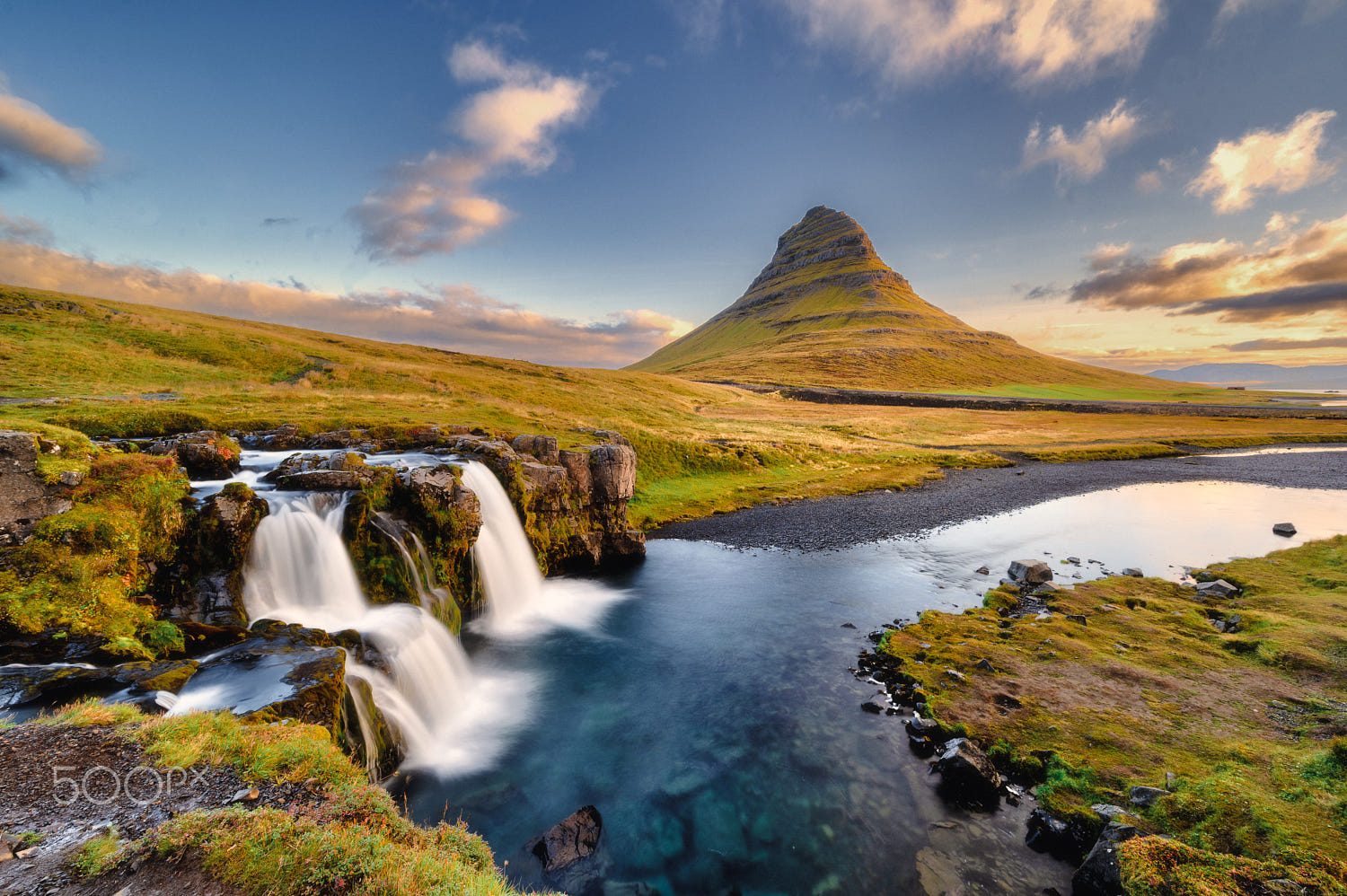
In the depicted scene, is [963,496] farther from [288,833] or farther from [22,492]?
[22,492]

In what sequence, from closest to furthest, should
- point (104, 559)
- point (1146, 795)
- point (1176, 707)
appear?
1. point (1146, 795)
2. point (104, 559)
3. point (1176, 707)

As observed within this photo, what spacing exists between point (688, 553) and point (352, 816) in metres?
24.4

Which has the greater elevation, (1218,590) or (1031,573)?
(1218,590)

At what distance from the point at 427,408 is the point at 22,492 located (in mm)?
31850

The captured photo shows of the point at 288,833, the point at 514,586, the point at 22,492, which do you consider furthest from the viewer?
the point at 514,586

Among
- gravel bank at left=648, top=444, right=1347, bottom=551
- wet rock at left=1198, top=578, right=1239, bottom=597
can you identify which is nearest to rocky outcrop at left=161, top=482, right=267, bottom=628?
gravel bank at left=648, top=444, right=1347, bottom=551

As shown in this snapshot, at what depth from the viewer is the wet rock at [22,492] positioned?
11.3 metres

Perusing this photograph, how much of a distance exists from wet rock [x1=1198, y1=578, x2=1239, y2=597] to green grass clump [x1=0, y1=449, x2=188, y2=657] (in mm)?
35332

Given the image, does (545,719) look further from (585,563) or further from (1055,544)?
(1055,544)

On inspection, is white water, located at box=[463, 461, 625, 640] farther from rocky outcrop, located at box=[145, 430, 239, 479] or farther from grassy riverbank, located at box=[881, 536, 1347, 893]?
grassy riverbank, located at box=[881, 536, 1347, 893]

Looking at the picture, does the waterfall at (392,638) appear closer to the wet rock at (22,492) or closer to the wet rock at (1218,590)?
the wet rock at (22,492)

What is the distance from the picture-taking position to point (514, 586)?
2309cm

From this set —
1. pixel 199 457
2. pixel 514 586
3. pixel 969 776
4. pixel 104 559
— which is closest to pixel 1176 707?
pixel 969 776

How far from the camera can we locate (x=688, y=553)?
30562 millimetres
